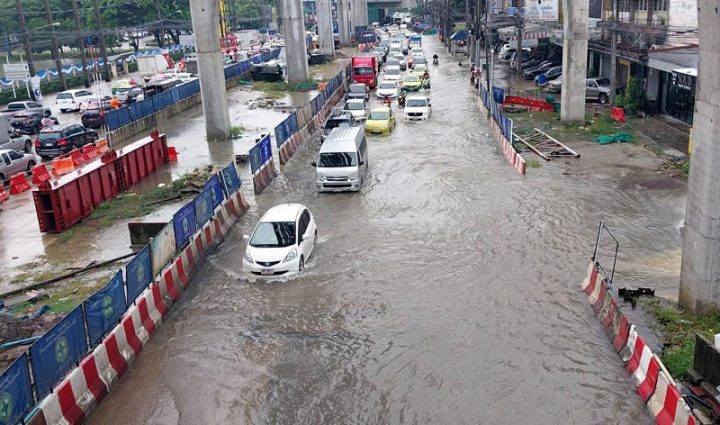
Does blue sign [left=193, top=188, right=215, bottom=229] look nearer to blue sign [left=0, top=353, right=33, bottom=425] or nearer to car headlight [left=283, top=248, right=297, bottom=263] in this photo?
car headlight [left=283, top=248, right=297, bottom=263]

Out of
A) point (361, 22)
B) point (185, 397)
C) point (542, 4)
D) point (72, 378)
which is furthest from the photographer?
point (361, 22)

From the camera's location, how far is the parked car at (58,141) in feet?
107

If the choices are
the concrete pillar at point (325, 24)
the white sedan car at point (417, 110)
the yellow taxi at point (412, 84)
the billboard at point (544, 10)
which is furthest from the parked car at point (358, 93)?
the concrete pillar at point (325, 24)

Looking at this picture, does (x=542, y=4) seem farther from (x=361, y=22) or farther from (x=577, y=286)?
(x=361, y=22)

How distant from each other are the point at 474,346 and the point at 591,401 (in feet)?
8.36

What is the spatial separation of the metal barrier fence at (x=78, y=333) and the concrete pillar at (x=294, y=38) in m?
40.8

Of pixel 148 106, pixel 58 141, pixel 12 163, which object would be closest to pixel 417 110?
pixel 148 106

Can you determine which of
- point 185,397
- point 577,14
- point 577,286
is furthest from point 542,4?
point 185,397

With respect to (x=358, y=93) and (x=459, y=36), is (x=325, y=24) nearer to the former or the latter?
(x=459, y=36)

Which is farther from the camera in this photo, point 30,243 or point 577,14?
point 577,14

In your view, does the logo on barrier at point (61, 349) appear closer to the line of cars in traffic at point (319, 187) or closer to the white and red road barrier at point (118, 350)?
the white and red road barrier at point (118, 350)

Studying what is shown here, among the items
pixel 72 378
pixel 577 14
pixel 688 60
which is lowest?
pixel 72 378

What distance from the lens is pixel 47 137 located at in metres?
32.8

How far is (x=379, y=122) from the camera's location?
1356 inches
